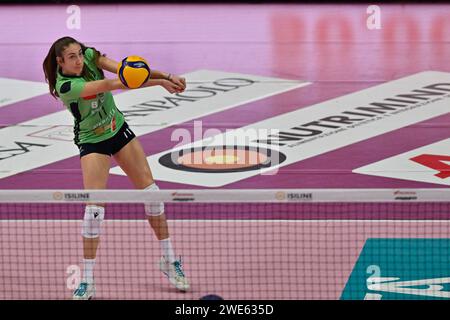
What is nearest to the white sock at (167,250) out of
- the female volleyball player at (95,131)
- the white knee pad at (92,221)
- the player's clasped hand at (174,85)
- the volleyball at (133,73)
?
the female volleyball player at (95,131)

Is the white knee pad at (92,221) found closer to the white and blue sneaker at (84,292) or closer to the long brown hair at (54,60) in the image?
the white and blue sneaker at (84,292)

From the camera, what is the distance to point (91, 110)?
8.33m

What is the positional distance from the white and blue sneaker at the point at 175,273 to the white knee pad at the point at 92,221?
0.64 meters

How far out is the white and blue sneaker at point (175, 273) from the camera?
8.41 metres

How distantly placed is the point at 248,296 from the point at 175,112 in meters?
6.22

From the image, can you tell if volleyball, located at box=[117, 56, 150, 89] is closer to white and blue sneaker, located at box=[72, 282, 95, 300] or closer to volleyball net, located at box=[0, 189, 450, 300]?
volleyball net, located at box=[0, 189, 450, 300]

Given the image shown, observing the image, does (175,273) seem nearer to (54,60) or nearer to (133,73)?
(133,73)

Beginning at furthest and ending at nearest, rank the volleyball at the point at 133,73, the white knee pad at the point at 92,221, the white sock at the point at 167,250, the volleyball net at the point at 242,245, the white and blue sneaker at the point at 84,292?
the white sock at the point at 167,250 → the white knee pad at the point at 92,221 → the white and blue sneaker at the point at 84,292 → the volleyball at the point at 133,73 → the volleyball net at the point at 242,245

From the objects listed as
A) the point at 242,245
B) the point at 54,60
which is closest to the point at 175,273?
the point at 242,245

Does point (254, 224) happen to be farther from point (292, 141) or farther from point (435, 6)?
point (435, 6)

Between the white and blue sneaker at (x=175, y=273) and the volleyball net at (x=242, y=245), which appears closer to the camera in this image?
the volleyball net at (x=242, y=245)

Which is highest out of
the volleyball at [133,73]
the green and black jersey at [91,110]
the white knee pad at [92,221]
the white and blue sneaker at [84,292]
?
the volleyball at [133,73]

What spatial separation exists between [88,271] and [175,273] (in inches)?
27.9

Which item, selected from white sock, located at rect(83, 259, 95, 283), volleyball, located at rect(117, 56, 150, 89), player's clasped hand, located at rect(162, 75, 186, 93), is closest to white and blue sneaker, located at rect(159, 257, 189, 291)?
white sock, located at rect(83, 259, 95, 283)
